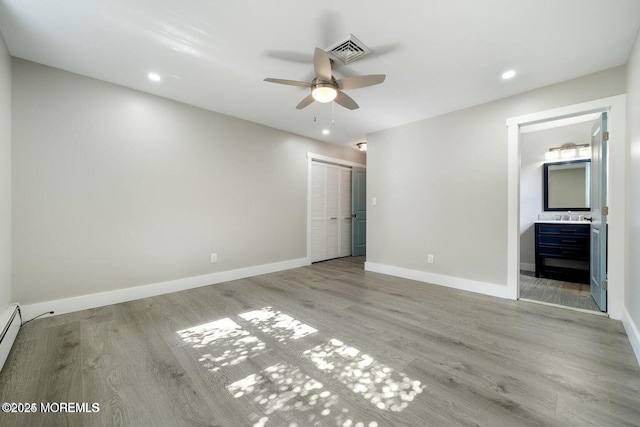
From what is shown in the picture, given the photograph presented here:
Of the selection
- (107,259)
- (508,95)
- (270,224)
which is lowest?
(107,259)

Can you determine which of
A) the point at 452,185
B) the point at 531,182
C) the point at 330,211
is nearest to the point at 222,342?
the point at 452,185

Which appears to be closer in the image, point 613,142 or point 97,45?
point 97,45

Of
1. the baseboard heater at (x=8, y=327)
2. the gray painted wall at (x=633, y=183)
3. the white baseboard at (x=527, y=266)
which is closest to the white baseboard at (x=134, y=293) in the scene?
the baseboard heater at (x=8, y=327)

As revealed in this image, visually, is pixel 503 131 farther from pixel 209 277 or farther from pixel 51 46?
pixel 51 46

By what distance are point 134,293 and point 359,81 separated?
3352mm

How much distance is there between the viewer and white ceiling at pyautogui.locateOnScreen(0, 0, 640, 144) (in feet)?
5.77

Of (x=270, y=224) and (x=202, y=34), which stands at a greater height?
(x=202, y=34)

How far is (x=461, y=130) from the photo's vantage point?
341cm

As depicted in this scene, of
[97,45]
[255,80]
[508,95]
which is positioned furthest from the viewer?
[508,95]

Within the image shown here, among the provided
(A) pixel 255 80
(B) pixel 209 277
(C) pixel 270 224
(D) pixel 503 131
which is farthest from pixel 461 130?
(B) pixel 209 277

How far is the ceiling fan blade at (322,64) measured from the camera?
1906 millimetres

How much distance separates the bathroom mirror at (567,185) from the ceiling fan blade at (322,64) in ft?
14.7

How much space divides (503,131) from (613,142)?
93cm

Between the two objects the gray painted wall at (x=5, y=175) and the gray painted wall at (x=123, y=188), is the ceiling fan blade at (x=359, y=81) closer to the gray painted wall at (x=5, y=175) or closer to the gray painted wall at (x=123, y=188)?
the gray painted wall at (x=123, y=188)
